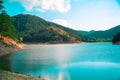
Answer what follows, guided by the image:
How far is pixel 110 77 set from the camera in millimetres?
40031

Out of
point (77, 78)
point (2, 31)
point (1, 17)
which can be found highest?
point (1, 17)

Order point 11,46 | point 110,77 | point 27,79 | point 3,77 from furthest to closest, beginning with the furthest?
1. point 11,46
2. point 110,77
3. point 27,79
4. point 3,77

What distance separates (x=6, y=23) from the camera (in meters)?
127

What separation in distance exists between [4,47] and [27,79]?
76.4 metres

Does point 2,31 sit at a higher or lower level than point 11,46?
higher

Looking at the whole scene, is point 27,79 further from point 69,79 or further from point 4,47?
point 4,47

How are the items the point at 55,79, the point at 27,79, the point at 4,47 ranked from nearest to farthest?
the point at 27,79 < the point at 55,79 < the point at 4,47

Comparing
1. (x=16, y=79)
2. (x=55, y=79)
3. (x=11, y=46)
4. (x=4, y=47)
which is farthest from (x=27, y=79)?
(x=11, y=46)

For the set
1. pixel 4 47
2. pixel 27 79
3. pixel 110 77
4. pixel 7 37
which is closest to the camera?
pixel 27 79

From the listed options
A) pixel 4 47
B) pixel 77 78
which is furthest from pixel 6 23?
pixel 77 78

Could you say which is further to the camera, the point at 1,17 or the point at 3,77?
the point at 1,17

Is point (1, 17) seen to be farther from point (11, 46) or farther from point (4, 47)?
point (4, 47)

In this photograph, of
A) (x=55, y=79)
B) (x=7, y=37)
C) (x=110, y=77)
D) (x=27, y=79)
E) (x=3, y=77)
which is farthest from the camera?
(x=7, y=37)

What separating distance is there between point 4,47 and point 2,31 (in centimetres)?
1888
